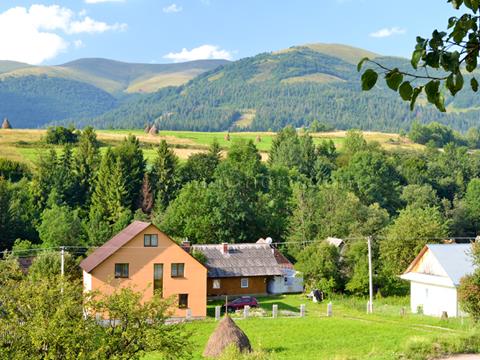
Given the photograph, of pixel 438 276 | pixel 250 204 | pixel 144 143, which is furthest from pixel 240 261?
pixel 144 143

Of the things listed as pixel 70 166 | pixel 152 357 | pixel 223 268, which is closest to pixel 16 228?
pixel 70 166

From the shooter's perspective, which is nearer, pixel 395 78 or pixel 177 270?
pixel 395 78

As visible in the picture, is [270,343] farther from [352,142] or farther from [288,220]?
[352,142]

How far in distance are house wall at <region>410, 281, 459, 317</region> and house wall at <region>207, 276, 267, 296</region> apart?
12.7 meters

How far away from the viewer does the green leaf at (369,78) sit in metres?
4.04

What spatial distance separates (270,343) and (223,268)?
19890mm

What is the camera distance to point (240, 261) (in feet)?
178

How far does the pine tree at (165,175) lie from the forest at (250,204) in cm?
12

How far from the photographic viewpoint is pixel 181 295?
149 feet

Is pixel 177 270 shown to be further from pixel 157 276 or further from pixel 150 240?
pixel 150 240

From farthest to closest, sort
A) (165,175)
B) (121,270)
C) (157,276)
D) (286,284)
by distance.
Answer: (165,175) < (286,284) < (157,276) < (121,270)

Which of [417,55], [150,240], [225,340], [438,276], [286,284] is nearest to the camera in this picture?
[417,55]

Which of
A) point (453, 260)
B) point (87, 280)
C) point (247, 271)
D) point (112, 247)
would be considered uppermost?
point (112, 247)

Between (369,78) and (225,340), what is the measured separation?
2709 centimetres
